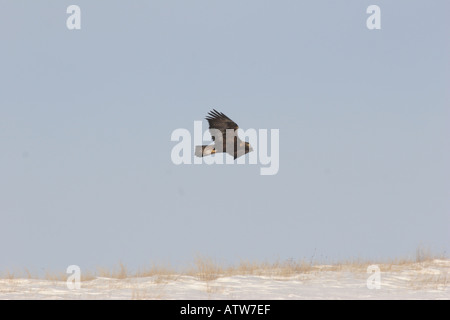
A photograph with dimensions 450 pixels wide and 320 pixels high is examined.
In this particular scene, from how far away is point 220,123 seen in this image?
43.0 ft

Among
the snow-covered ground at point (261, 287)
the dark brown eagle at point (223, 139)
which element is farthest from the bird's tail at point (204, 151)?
the snow-covered ground at point (261, 287)

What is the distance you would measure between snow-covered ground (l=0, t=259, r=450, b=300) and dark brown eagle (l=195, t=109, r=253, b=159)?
10.7 feet

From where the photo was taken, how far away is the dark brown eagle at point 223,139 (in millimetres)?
13070

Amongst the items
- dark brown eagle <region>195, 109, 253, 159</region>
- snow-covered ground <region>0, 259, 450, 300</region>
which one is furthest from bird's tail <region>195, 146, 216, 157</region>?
snow-covered ground <region>0, 259, 450, 300</region>

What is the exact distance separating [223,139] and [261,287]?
433 centimetres

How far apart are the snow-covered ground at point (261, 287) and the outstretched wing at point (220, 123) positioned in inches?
140

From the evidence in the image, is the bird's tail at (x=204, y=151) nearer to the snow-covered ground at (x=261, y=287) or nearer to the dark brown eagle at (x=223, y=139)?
the dark brown eagle at (x=223, y=139)

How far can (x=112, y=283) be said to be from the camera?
1084 centimetres

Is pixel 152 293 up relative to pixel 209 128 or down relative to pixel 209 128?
down
